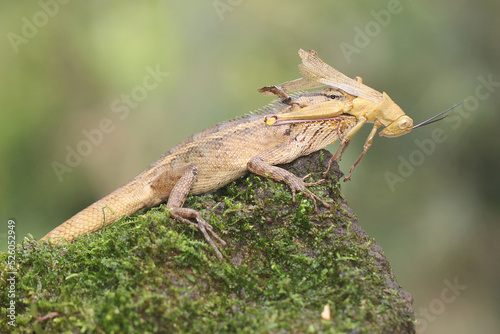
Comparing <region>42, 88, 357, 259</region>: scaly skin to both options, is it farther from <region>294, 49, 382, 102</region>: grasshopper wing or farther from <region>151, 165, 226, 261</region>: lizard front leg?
<region>294, 49, 382, 102</region>: grasshopper wing

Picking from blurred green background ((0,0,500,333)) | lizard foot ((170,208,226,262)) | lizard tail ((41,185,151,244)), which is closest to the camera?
lizard foot ((170,208,226,262))

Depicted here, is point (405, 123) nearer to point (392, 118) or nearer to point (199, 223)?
point (392, 118)

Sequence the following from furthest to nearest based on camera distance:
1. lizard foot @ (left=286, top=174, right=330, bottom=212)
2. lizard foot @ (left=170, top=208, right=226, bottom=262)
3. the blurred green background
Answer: the blurred green background, lizard foot @ (left=286, top=174, right=330, bottom=212), lizard foot @ (left=170, top=208, right=226, bottom=262)

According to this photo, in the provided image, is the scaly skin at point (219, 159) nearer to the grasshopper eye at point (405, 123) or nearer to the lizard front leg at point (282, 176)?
the lizard front leg at point (282, 176)

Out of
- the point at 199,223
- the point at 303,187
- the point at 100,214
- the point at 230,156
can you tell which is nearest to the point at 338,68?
the point at 230,156

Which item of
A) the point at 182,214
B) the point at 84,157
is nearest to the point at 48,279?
the point at 182,214

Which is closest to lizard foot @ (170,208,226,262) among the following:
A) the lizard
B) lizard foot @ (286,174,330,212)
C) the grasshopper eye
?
the lizard

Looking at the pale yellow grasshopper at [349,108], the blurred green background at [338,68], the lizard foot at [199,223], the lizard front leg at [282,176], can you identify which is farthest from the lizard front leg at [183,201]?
the blurred green background at [338,68]
